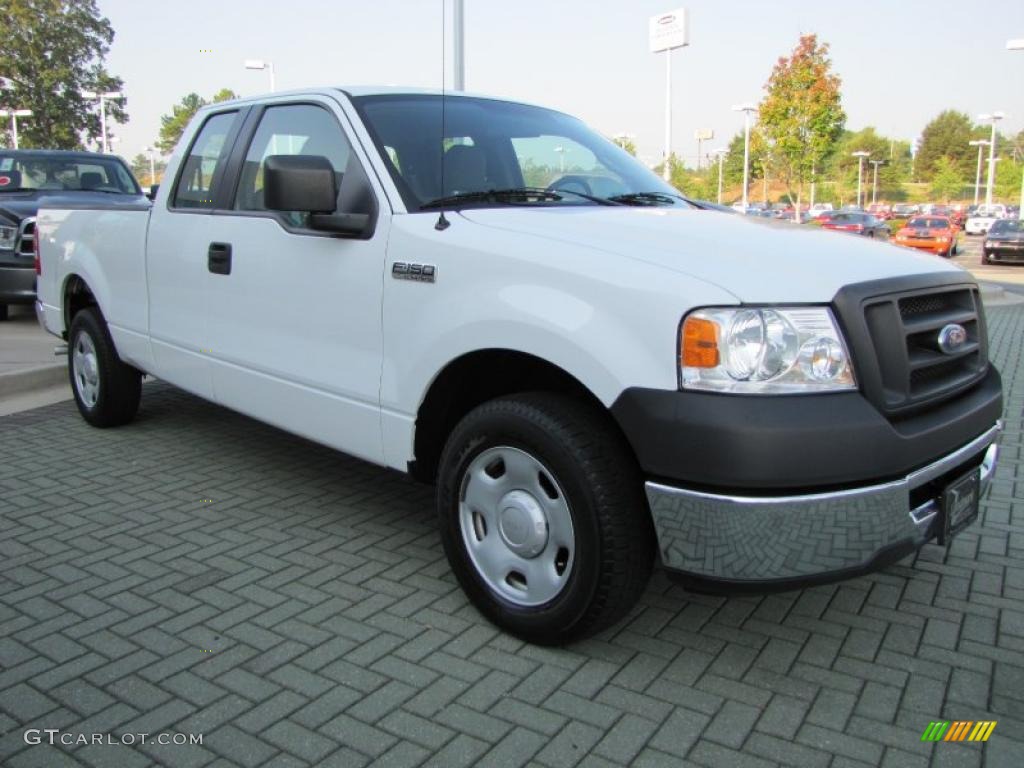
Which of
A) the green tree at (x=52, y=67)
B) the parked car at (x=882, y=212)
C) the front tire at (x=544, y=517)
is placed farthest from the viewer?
the parked car at (x=882, y=212)

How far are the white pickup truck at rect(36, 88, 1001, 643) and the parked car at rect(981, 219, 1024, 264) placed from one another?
25997 mm

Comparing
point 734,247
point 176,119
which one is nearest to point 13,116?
point 176,119

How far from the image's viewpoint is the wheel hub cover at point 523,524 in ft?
9.53

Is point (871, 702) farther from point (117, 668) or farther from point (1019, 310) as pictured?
point (1019, 310)

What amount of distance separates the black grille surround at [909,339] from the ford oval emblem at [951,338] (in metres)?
0.01

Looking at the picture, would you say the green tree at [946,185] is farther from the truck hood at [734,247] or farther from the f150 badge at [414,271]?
the f150 badge at [414,271]

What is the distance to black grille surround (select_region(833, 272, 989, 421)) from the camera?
2.52m

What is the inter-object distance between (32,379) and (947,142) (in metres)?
124

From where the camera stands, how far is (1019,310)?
13.6 metres

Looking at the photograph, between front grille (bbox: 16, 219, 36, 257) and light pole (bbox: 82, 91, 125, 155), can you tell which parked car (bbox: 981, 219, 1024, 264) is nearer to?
front grille (bbox: 16, 219, 36, 257)

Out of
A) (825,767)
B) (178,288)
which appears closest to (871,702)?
(825,767)

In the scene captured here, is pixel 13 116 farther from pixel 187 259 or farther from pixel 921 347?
pixel 921 347

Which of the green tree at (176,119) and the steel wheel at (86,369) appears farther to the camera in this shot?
the green tree at (176,119)

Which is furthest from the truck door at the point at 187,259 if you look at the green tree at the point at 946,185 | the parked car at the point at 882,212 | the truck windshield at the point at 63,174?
the green tree at the point at 946,185
